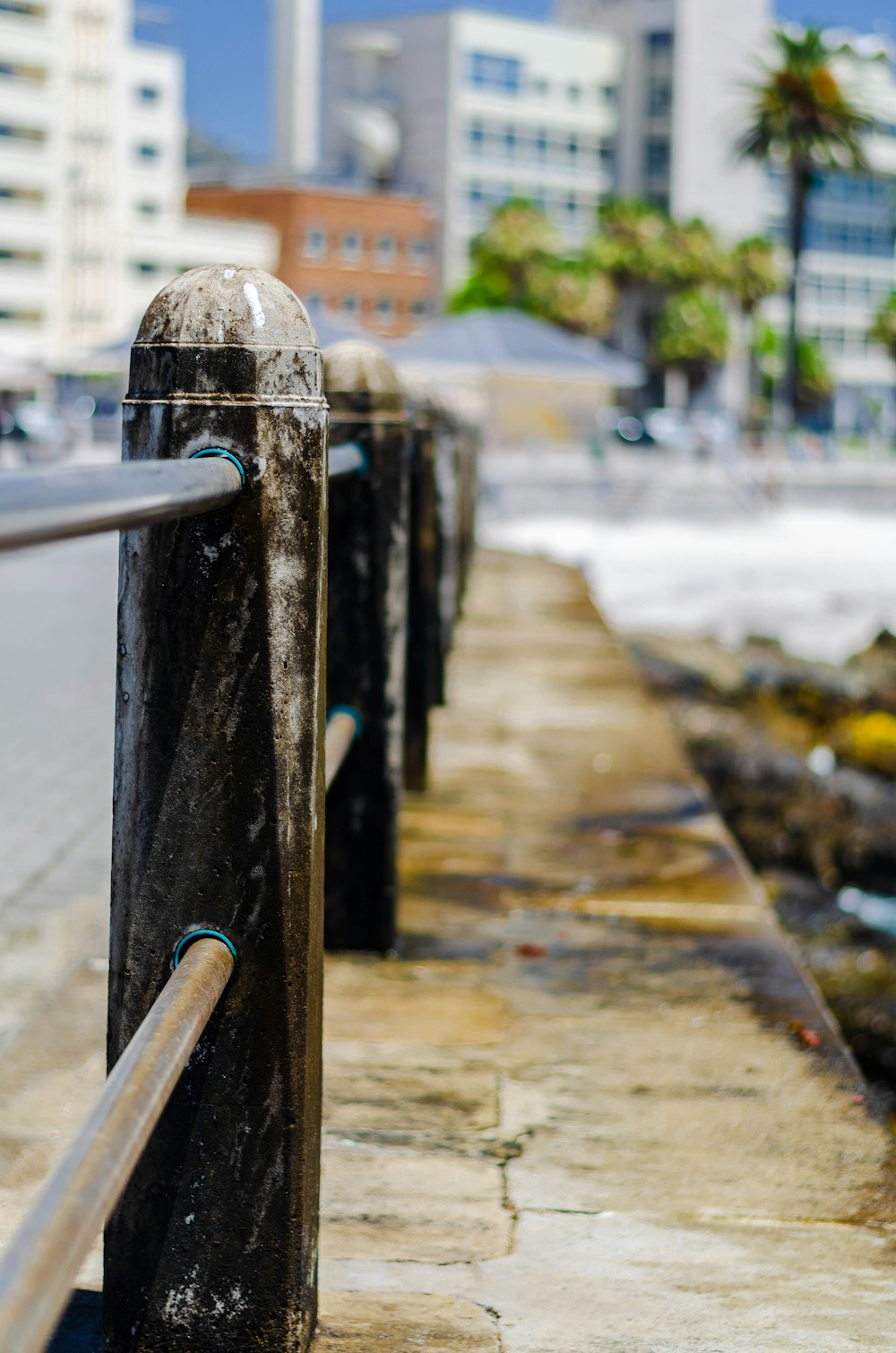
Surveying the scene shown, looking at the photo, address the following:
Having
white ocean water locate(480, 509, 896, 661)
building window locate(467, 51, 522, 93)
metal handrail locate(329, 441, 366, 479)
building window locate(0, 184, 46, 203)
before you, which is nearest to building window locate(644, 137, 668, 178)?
building window locate(467, 51, 522, 93)

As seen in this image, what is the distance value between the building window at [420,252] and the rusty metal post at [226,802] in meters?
97.9

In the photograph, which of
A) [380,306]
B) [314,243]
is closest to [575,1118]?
[314,243]

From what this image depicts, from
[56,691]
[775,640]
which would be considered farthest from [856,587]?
[56,691]

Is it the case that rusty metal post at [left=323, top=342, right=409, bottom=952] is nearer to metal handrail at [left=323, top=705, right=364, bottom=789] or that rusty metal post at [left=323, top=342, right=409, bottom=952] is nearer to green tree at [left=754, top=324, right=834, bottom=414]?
metal handrail at [left=323, top=705, right=364, bottom=789]

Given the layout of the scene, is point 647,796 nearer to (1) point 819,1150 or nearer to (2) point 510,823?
(2) point 510,823

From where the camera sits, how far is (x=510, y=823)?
5.00m

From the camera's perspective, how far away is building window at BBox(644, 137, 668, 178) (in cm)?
10356

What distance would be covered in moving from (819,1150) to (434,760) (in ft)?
11.1

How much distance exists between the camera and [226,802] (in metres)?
1.77

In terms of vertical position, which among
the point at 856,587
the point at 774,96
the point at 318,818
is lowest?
the point at 856,587

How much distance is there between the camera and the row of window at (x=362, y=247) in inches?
3615

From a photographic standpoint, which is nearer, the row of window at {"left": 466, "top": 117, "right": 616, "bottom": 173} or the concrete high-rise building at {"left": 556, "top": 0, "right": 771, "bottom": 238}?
the row of window at {"left": 466, "top": 117, "right": 616, "bottom": 173}

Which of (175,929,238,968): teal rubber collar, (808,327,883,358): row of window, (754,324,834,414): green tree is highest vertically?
(808,327,883,358): row of window

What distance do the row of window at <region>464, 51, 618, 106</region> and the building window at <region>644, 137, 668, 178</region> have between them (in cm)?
444
